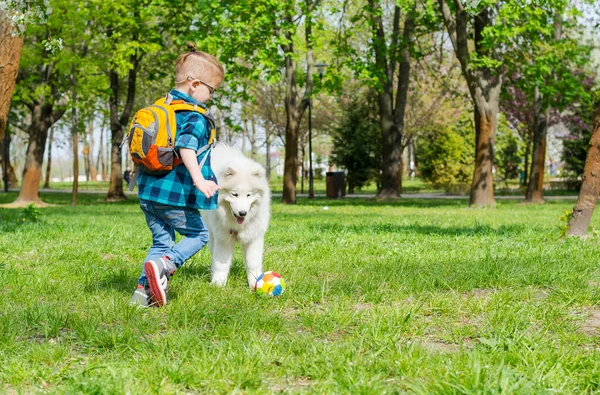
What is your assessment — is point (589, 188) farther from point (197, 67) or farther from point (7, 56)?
point (7, 56)

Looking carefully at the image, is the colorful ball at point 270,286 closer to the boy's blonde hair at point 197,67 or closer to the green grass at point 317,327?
the green grass at point 317,327

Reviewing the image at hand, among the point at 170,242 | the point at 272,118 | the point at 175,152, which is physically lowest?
the point at 170,242

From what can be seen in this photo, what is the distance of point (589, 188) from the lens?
9.00 meters

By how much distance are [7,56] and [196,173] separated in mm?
6187

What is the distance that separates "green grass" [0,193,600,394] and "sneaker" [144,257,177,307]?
11 centimetres

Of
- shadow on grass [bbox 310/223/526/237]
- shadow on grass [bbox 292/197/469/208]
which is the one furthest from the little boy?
shadow on grass [bbox 292/197/469/208]

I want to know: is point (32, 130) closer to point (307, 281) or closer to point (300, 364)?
point (307, 281)

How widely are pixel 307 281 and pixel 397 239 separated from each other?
12.6 feet

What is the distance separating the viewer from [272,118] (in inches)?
1773

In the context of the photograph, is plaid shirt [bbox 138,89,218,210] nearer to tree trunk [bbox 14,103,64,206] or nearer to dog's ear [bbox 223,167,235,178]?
dog's ear [bbox 223,167,235,178]

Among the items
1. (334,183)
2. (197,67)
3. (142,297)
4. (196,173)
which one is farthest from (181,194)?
(334,183)

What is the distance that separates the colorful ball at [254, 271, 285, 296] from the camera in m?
4.95

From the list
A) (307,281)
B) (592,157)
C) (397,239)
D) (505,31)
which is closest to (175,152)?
(307,281)

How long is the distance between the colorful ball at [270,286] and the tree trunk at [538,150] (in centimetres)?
1940
